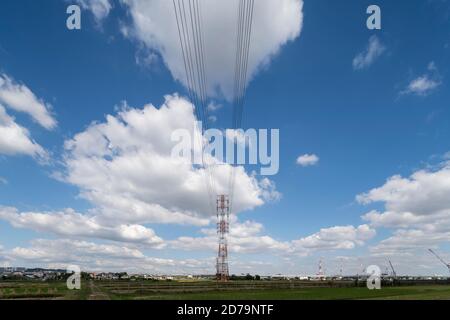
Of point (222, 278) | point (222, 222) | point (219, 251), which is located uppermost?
point (222, 222)
